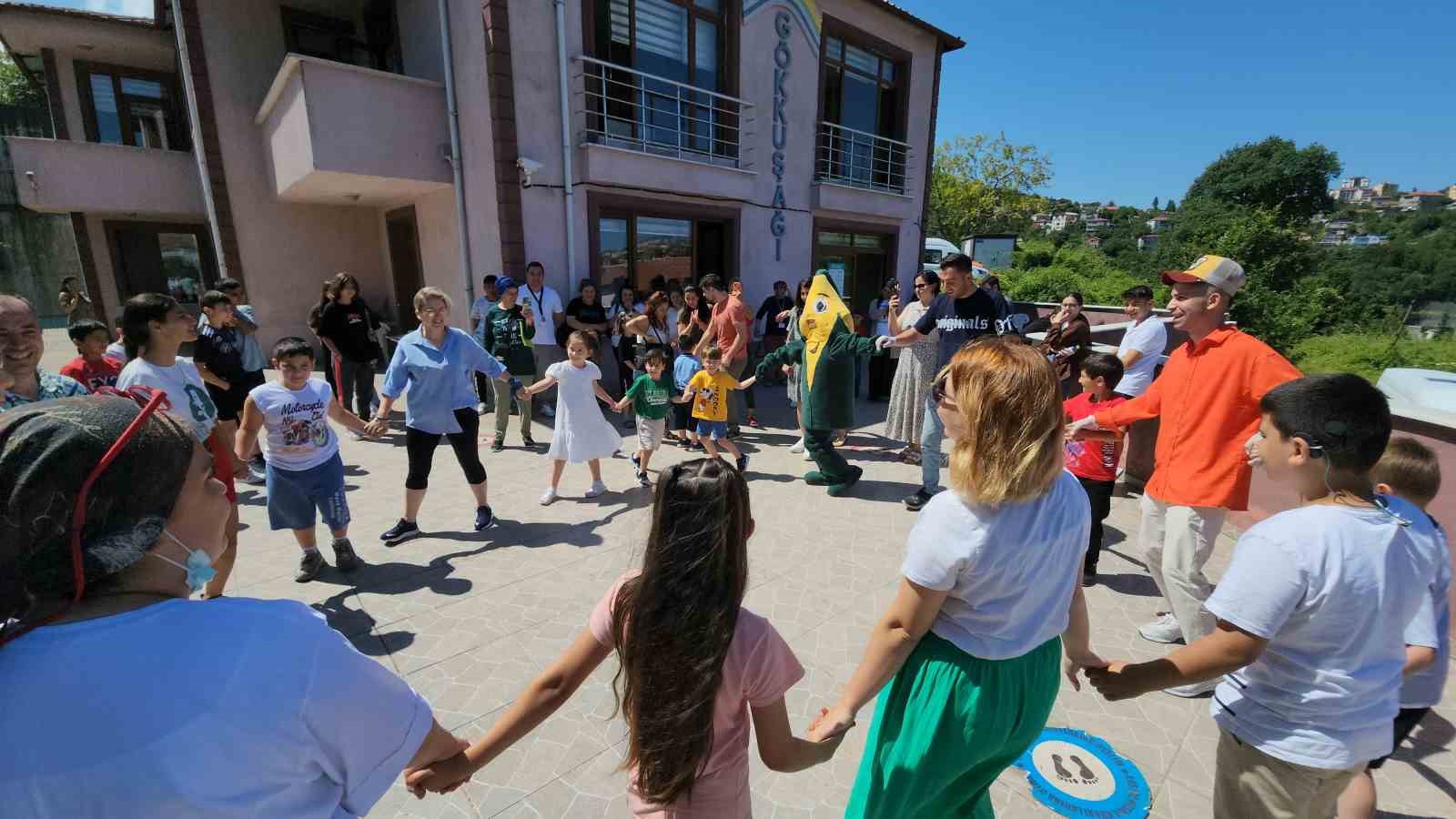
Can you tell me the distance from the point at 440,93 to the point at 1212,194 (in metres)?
52.7

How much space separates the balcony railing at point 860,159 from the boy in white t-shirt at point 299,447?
372 inches

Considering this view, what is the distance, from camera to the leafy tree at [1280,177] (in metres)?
38.7

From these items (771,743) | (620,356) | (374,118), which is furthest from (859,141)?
(771,743)

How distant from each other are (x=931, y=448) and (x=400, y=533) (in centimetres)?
415

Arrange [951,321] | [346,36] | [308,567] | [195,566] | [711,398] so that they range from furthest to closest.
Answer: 1. [346,36]
2. [711,398]
3. [951,321]
4. [308,567]
5. [195,566]

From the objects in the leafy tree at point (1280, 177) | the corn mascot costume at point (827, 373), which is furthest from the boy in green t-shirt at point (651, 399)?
the leafy tree at point (1280, 177)

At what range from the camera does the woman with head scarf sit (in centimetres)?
76

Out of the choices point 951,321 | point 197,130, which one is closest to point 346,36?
point 197,130

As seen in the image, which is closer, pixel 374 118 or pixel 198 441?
pixel 198 441

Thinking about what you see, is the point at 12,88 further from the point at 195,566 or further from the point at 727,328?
the point at 195,566

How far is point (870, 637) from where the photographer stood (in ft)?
5.95

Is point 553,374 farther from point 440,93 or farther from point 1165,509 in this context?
point 440,93

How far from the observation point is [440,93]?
827 centimetres

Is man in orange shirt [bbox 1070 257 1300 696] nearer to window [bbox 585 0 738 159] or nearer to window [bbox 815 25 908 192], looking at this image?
window [bbox 585 0 738 159]
